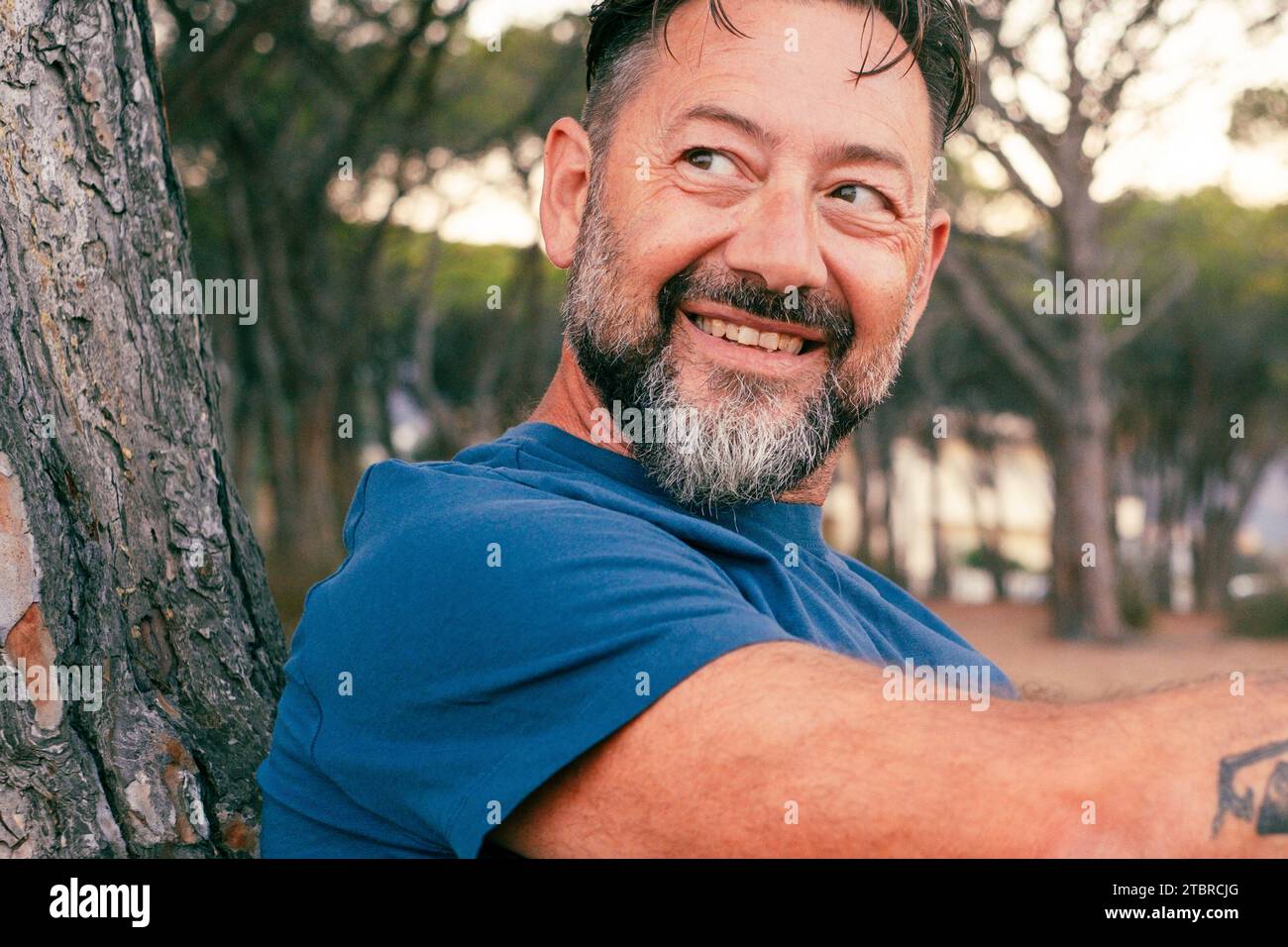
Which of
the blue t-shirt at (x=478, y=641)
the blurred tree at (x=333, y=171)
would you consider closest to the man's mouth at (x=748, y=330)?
the blue t-shirt at (x=478, y=641)

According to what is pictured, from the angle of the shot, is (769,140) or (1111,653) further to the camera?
(1111,653)

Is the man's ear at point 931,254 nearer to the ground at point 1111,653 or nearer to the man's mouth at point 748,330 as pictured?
the man's mouth at point 748,330

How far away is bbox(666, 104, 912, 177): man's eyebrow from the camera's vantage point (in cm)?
224

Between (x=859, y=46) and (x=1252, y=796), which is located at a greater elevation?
(x=859, y=46)

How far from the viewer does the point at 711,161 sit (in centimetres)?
229

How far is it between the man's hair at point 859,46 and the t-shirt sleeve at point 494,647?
100 cm

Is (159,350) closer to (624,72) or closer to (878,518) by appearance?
(624,72)

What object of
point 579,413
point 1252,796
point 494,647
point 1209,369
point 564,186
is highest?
point 1209,369

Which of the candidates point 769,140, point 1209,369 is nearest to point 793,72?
point 769,140

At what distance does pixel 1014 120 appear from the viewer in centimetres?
1430

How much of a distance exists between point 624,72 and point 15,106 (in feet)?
3.34

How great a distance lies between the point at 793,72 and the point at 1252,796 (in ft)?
4.35

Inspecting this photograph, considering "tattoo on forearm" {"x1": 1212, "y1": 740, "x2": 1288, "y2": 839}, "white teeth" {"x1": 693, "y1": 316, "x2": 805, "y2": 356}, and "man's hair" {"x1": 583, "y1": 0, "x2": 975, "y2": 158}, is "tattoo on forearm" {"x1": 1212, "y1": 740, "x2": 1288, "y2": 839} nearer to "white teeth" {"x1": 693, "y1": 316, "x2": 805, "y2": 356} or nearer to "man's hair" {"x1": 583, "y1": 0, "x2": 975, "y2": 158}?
"white teeth" {"x1": 693, "y1": 316, "x2": 805, "y2": 356}

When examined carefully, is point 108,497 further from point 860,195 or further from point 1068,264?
point 1068,264
